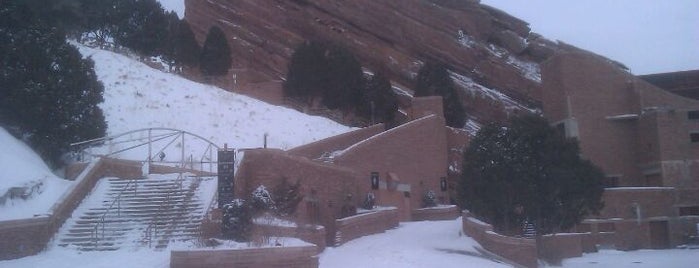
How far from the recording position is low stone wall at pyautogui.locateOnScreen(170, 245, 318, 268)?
16.0 meters

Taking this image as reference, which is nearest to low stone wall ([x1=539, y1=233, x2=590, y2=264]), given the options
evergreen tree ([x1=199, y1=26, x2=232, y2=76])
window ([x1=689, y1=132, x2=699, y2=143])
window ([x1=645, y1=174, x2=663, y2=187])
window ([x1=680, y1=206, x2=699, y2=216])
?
window ([x1=680, y1=206, x2=699, y2=216])

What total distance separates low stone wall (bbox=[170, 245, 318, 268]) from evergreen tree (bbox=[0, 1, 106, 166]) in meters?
10.2

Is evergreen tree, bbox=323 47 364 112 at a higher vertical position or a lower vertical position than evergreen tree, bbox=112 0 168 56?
lower

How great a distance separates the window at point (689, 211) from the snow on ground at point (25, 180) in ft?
106

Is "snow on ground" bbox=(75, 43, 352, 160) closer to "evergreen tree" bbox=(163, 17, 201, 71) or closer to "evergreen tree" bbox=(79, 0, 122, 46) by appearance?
"evergreen tree" bbox=(79, 0, 122, 46)

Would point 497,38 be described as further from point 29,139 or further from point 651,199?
point 29,139

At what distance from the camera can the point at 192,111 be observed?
111 feet

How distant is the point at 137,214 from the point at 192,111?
13.6 m

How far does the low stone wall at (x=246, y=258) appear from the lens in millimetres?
16016

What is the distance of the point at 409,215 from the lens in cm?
3356

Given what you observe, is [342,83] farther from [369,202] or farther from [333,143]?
[369,202]

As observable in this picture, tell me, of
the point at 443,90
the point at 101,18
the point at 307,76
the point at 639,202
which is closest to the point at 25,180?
the point at 307,76

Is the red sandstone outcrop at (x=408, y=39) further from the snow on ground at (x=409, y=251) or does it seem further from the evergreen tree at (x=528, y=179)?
the snow on ground at (x=409, y=251)

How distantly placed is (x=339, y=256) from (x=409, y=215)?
1383 centimetres
